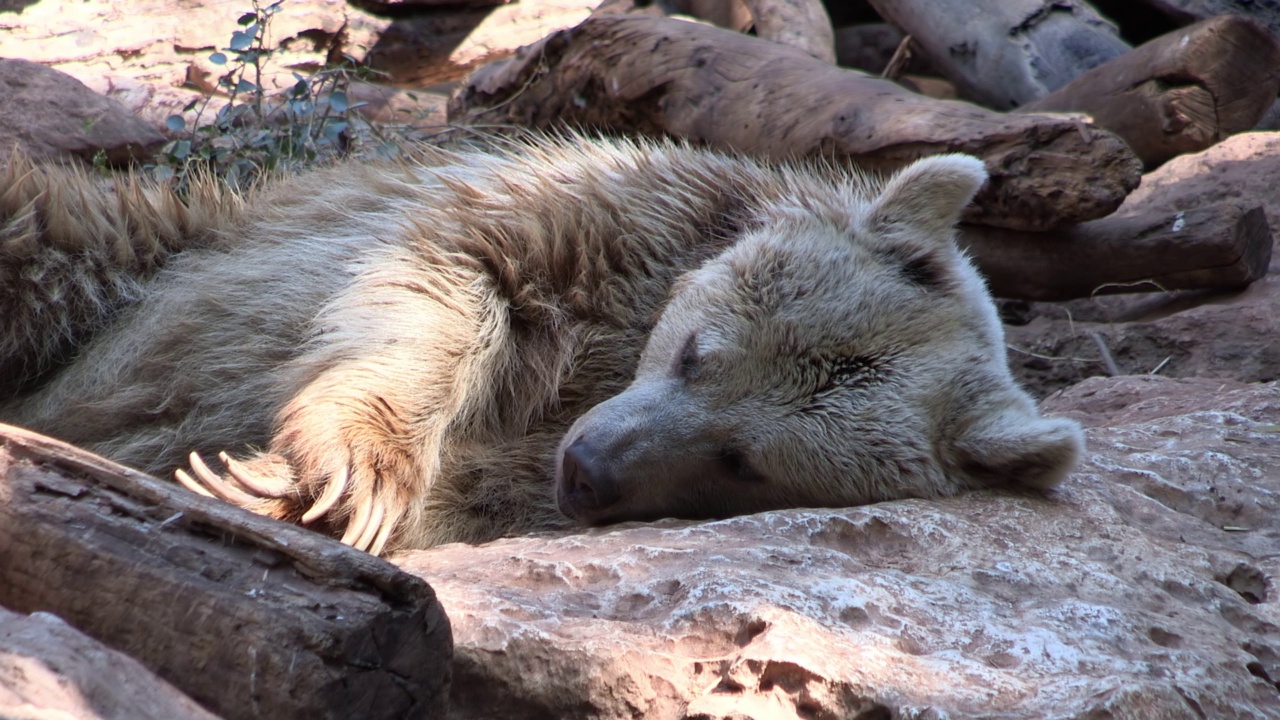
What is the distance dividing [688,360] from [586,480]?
51 cm

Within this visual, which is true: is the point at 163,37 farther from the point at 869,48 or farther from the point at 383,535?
the point at 383,535

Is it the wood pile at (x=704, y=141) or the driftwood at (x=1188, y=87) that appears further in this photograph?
the driftwood at (x=1188, y=87)

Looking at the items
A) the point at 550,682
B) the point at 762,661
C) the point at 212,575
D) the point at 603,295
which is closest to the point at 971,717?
the point at 762,661

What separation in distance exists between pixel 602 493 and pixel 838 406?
27.7 inches

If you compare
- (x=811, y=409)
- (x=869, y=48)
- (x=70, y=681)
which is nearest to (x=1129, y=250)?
(x=811, y=409)

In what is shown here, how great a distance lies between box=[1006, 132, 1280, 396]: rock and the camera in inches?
207

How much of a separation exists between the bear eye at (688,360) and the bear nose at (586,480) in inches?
15.4

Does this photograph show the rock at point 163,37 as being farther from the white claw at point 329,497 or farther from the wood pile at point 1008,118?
the white claw at point 329,497

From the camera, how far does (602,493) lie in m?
3.15

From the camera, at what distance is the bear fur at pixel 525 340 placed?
3.21 meters

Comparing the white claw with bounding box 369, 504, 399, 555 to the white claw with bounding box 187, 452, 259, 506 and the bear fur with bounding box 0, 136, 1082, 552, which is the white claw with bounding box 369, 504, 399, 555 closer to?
the bear fur with bounding box 0, 136, 1082, 552

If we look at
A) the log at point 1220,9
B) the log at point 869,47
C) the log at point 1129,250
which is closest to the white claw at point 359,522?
the log at point 1129,250

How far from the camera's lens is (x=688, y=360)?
3396 millimetres

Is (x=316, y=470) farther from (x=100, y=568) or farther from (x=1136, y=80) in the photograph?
(x=1136, y=80)
